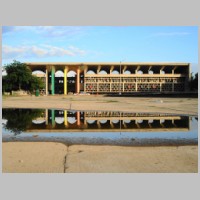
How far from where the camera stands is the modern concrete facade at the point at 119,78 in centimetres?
10225

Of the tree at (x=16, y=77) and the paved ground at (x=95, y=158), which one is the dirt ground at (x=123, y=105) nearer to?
the paved ground at (x=95, y=158)

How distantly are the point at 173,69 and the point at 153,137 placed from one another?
100m

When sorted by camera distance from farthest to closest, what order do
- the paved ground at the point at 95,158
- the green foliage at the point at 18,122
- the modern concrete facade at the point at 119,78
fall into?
the modern concrete facade at the point at 119,78, the green foliage at the point at 18,122, the paved ground at the point at 95,158

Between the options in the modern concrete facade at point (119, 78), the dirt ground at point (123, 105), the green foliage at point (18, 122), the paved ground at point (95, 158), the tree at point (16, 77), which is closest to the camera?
the paved ground at point (95, 158)

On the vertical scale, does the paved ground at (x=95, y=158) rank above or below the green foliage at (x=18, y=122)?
above

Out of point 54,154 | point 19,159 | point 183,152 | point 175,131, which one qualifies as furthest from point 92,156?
point 175,131

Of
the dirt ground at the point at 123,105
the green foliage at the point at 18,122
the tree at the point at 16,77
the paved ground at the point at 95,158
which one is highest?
the tree at the point at 16,77

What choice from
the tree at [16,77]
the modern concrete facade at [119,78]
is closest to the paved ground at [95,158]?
the tree at [16,77]

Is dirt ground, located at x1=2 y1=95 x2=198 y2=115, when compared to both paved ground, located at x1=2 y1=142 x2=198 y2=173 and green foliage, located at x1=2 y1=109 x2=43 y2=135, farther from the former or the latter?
paved ground, located at x1=2 y1=142 x2=198 y2=173

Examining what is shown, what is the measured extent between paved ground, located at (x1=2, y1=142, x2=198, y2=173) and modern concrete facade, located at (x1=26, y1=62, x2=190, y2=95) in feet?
304

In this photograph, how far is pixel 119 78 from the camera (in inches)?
4070

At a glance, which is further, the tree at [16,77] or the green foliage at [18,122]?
the tree at [16,77]

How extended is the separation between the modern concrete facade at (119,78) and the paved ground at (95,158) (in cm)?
9275

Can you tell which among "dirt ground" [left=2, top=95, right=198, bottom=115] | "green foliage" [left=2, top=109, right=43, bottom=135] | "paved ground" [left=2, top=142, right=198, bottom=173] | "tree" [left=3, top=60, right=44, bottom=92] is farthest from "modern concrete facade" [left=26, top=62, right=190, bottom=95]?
"paved ground" [left=2, top=142, right=198, bottom=173]
